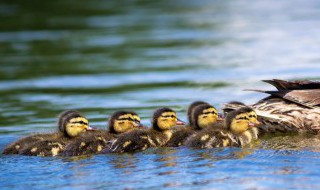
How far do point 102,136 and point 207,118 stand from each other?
1.03 meters

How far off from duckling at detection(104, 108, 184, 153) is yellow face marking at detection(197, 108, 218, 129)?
242 mm

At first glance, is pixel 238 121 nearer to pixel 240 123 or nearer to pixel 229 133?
pixel 240 123

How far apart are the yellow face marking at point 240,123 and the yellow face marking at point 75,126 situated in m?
1.41

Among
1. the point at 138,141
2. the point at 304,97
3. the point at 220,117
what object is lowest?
the point at 138,141

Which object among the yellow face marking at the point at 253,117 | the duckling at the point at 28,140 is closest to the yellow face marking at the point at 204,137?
the yellow face marking at the point at 253,117

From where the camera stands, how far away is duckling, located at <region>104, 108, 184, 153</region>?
9704 millimetres

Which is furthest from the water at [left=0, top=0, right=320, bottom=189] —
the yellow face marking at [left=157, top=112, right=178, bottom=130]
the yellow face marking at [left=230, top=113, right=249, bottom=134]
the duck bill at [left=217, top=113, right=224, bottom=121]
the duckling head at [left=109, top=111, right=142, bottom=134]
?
the duckling head at [left=109, top=111, right=142, bottom=134]

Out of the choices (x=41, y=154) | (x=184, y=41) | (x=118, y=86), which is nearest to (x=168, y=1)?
(x=184, y=41)

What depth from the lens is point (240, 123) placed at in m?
10.1

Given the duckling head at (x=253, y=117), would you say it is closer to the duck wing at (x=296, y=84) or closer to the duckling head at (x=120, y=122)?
the duck wing at (x=296, y=84)

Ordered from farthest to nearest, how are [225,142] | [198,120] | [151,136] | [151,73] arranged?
[151,73]
[198,120]
[151,136]
[225,142]

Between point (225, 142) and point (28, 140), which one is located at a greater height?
point (28, 140)

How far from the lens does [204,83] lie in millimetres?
14719

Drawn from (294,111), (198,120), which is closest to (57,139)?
(198,120)
